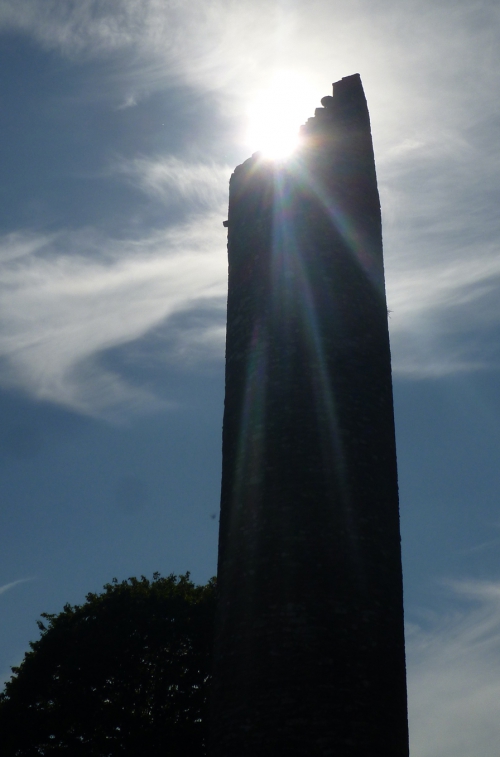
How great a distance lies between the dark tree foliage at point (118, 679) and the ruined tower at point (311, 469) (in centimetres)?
963

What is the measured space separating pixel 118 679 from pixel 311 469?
11.6 metres

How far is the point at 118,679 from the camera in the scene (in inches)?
872

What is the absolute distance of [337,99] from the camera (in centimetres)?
1720

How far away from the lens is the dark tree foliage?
832 inches

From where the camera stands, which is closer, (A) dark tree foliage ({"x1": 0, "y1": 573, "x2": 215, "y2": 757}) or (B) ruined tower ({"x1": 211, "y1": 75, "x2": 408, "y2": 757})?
(B) ruined tower ({"x1": 211, "y1": 75, "x2": 408, "y2": 757})

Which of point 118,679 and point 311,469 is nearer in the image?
point 311,469

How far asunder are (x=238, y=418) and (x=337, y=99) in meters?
6.83

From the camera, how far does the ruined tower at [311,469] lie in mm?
11852

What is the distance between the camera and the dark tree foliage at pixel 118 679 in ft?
69.4

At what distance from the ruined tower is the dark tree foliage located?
9.63m

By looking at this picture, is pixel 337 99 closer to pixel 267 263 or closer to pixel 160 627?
pixel 267 263

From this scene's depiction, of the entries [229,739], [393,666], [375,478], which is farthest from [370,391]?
[229,739]

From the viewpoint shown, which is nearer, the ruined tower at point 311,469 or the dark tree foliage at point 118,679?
the ruined tower at point 311,469

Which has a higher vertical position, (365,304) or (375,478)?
(365,304)
